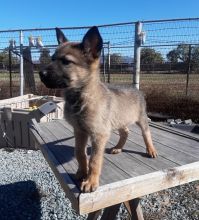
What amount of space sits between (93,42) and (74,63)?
0.79 feet

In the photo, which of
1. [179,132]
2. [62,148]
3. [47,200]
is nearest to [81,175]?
[62,148]

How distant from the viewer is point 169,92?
9.28m

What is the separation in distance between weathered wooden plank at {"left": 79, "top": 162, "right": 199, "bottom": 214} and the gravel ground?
1.62 meters

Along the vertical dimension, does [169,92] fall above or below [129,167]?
above

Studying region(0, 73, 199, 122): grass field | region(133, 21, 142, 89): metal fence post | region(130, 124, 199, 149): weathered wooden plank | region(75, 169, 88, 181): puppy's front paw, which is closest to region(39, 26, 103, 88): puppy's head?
region(75, 169, 88, 181): puppy's front paw

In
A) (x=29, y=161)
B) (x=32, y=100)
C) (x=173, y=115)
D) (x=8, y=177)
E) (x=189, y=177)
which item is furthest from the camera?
(x=173, y=115)

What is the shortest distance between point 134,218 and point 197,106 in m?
5.40

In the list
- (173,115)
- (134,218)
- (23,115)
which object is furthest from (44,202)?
(173,115)

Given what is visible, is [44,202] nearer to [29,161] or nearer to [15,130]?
[29,161]

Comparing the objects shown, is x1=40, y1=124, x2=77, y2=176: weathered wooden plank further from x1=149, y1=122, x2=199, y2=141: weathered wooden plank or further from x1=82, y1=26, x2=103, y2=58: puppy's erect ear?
x1=149, y1=122, x2=199, y2=141: weathered wooden plank

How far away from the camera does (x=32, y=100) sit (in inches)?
324

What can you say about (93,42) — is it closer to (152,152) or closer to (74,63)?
(74,63)

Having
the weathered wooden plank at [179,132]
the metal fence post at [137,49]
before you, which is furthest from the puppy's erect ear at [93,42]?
the metal fence post at [137,49]

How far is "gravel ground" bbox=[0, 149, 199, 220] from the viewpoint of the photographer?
455 cm
